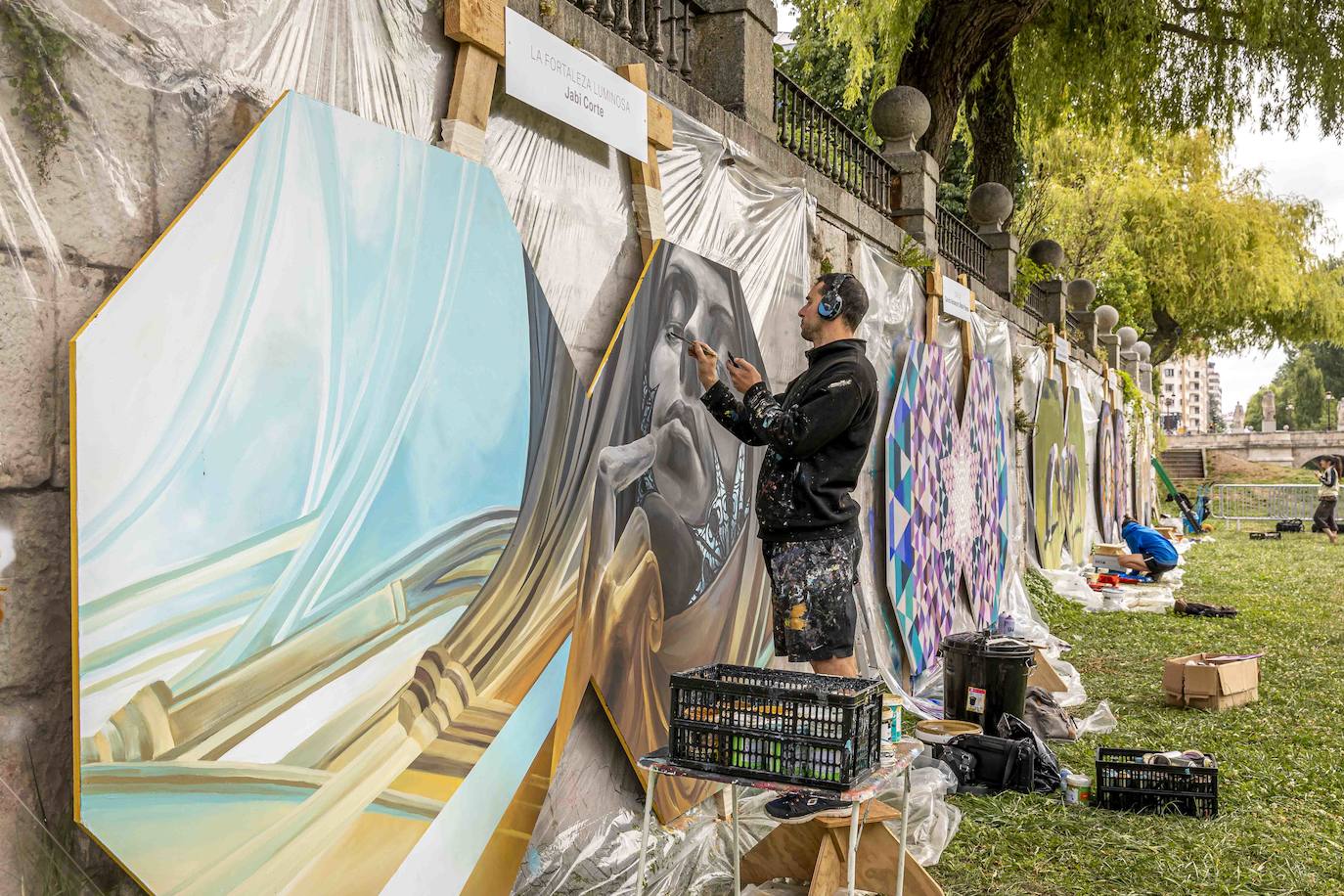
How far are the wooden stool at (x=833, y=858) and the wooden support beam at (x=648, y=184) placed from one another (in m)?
2.20

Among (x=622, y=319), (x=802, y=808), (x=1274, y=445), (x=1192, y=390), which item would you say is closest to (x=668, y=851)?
(x=802, y=808)

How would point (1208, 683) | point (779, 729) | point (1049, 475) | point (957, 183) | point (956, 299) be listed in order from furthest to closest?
point (957, 183) < point (1049, 475) < point (956, 299) < point (1208, 683) < point (779, 729)

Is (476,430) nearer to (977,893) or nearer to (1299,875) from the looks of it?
(977,893)

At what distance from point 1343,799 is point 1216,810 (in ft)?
2.38

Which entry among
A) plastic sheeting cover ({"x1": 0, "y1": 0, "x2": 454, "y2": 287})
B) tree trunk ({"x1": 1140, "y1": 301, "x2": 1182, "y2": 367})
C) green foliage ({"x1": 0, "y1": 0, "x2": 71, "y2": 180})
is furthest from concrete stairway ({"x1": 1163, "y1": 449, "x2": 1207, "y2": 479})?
green foliage ({"x1": 0, "y1": 0, "x2": 71, "y2": 180})

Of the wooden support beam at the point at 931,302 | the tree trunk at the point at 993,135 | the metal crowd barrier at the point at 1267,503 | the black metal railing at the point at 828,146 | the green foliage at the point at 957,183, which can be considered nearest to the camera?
the black metal railing at the point at 828,146

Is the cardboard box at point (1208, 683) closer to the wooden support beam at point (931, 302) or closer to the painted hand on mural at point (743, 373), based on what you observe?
the wooden support beam at point (931, 302)

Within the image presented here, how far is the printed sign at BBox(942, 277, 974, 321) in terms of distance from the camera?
29.1 feet

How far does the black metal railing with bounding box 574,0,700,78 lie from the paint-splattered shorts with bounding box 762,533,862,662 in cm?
221

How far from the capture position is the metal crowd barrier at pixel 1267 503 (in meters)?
29.2

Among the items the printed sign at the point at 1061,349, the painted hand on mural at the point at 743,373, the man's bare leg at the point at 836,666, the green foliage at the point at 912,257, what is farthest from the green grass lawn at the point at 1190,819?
the printed sign at the point at 1061,349

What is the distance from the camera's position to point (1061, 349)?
1529 cm

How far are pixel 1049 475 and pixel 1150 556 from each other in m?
1.48

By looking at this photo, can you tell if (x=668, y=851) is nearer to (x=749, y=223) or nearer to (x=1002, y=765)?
(x=1002, y=765)
